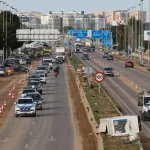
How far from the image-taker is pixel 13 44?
545 ft

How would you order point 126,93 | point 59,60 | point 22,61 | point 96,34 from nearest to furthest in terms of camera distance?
point 126,93 → point 22,61 → point 59,60 → point 96,34

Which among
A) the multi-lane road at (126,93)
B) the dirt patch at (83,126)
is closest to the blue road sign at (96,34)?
the multi-lane road at (126,93)

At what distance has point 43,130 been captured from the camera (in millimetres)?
38531

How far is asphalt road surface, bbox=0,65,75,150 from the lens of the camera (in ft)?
104

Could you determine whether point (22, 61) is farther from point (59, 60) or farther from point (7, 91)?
point (7, 91)

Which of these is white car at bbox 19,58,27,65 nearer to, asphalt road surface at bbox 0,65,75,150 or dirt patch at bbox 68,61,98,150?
dirt patch at bbox 68,61,98,150

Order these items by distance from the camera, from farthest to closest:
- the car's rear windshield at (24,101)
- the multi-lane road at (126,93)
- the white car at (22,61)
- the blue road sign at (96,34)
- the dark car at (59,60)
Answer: the blue road sign at (96,34) → the dark car at (59,60) → the white car at (22,61) → the multi-lane road at (126,93) → the car's rear windshield at (24,101)

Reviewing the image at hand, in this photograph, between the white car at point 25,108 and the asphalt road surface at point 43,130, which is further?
the white car at point 25,108

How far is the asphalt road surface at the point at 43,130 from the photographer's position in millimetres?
31750

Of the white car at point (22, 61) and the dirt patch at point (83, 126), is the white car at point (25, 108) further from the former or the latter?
the white car at point (22, 61)

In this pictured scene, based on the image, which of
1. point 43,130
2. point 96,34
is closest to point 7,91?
point 43,130

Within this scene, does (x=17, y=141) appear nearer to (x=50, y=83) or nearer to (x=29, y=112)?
(x=29, y=112)

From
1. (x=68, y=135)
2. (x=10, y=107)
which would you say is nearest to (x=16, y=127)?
(x=68, y=135)

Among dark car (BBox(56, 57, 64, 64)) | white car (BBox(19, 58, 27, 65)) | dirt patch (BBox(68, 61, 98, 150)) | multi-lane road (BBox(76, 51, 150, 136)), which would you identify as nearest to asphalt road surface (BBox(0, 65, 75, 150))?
dirt patch (BBox(68, 61, 98, 150))
